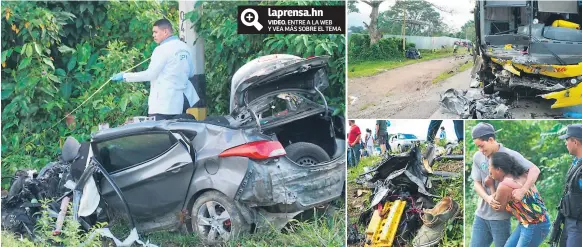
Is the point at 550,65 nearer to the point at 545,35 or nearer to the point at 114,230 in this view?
the point at 545,35

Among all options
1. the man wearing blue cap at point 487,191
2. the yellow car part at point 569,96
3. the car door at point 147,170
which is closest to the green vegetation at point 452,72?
the man wearing blue cap at point 487,191

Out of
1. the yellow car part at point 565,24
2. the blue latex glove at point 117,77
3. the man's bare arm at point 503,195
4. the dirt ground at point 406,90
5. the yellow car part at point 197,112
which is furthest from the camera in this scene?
the blue latex glove at point 117,77

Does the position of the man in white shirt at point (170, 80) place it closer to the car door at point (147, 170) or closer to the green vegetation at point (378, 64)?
the car door at point (147, 170)

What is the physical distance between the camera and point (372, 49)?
6.29 meters

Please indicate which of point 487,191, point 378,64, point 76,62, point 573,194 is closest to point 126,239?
point 76,62

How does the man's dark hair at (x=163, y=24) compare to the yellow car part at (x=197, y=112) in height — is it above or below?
above

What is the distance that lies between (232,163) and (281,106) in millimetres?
607

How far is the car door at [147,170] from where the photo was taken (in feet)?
20.4

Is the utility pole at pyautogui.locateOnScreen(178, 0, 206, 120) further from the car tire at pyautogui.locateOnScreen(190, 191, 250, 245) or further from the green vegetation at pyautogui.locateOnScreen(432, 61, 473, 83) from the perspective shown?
the green vegetation at pyautogui.locateOnScreen(432, 61, 473, 83)

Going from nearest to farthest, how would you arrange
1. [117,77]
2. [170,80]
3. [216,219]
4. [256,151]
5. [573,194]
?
[573,194] < [256,151] < [216,219] < [170,80] < [117,77]

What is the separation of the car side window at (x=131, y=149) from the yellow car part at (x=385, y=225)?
1642 millimetres

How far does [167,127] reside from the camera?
6301 millimetres

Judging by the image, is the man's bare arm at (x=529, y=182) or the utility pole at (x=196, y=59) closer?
the man's bare arm at (x=529, y=182)

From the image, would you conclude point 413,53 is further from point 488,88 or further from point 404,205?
point 404,205
